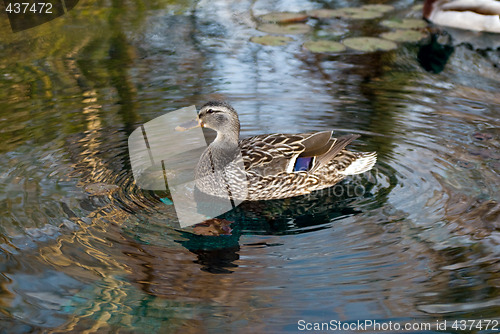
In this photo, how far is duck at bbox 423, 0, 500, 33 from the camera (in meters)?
10.3

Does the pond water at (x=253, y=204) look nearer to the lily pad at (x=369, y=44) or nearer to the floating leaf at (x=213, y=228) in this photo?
the floating leaf at (x=213, y=228)

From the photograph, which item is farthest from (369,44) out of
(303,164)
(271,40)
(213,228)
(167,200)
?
(213,228)

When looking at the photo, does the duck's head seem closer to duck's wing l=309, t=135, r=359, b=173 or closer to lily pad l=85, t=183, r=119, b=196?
duck's wing l=309, t=135, r=359, b=173

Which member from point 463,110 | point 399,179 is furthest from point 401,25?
point 399,179

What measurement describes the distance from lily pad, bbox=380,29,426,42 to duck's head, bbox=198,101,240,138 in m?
4.67

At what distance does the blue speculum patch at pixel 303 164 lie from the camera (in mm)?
5262

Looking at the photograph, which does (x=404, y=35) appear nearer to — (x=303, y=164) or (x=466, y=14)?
(x=466, y=14)

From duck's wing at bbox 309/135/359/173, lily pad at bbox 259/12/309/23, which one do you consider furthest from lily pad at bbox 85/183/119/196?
lily pad at bbox 259/12/309/23

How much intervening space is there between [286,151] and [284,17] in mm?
5530

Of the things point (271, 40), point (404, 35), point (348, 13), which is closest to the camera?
point (271, 40)

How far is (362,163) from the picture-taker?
209 inches

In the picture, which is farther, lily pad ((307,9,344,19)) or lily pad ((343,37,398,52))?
lily pad ((307,9,344,19))

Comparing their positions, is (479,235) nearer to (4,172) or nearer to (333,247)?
(333,247)

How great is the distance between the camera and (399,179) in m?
5.22
